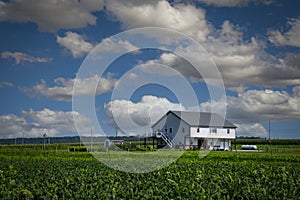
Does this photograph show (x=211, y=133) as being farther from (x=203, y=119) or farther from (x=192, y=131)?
(x=192, y=131)

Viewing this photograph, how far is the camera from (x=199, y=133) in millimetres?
81312

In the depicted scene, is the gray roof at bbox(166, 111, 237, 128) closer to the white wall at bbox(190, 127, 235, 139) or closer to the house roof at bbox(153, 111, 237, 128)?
the house roof at bbox(153, 111, 237, 128)

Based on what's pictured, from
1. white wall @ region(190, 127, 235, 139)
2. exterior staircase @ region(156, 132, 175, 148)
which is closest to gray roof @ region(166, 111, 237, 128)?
white wall @ region(190, 127, 235, 139)

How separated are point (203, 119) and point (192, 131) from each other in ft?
20.2

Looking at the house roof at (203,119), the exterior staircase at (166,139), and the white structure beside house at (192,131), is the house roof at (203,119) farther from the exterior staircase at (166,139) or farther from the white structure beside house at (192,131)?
the exterior staircase at (166,139)

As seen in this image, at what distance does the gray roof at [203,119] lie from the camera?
271 ft

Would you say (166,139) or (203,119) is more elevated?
Result: (203,119)

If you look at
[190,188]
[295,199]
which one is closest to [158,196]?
[190,188]

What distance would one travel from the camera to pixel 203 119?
3364 inches

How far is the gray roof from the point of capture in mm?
82537

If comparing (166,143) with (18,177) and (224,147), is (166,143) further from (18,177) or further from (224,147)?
(18,177)

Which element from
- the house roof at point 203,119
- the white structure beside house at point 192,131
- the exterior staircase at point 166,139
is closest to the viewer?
the exterior staircase at point 166,139

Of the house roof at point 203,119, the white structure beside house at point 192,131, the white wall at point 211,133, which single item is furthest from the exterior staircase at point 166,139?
the house roof at point 203,119

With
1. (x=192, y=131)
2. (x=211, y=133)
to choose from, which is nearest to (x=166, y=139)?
(x=192, y=131)
